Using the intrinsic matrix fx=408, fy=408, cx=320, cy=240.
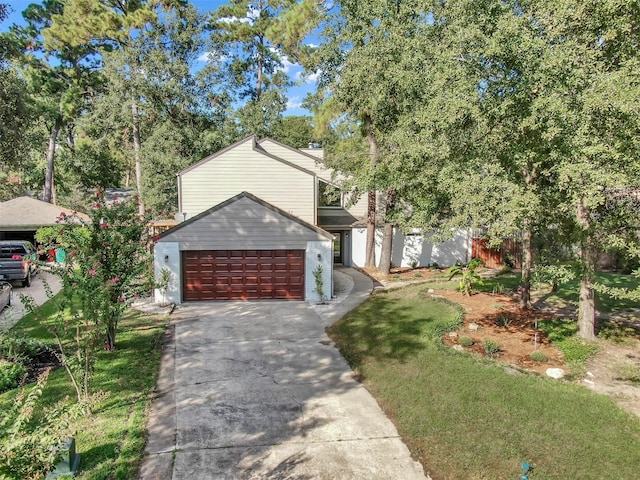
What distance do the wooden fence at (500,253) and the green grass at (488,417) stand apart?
13.9 m

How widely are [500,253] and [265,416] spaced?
19.3 metres

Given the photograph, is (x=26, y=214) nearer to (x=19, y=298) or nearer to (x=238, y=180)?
(x=19, y=298)

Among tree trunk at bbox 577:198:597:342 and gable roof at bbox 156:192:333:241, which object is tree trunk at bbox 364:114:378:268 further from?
tree trunk at bbox 577:198:597:342

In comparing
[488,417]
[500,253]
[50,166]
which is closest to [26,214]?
[50,166]

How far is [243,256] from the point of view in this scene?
15.1 metres

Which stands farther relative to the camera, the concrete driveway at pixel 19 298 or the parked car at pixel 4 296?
the parked car at pixel 4 296

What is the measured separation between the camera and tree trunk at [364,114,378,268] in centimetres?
1936

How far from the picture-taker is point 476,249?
77.1 ft

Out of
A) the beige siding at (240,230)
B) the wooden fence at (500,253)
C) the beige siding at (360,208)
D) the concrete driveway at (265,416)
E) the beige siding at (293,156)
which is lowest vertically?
the concrete driveway at (265,416)

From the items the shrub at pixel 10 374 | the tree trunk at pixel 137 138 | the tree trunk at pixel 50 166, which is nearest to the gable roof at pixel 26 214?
the tree trunk at pixel 137 138

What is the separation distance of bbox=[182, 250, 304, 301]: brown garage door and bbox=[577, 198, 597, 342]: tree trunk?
8.91 m

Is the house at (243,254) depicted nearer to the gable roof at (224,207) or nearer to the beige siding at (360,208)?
the gable roof at (224,207)

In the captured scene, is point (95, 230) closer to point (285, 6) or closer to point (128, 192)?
point (128, 192)

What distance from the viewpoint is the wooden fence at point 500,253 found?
71.5 feet
